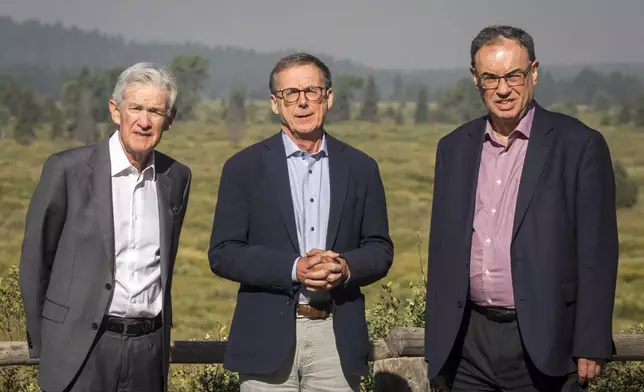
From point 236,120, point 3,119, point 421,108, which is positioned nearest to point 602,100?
point 421,108

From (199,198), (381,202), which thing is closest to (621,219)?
(199,198)

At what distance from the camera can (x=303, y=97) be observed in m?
3.04

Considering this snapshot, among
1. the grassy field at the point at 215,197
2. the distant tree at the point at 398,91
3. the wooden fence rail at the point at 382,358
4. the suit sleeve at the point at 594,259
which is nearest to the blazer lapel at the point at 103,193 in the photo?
the wooden fence rail at the point at 382,358

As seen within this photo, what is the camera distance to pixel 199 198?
1356 centimetres

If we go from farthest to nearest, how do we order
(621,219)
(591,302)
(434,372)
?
(621,219)
(434,372)
(591,302)

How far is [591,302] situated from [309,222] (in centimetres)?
92

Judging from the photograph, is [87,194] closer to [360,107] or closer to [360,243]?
[360,243]

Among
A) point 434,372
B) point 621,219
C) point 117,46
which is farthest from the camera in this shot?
point 117,46

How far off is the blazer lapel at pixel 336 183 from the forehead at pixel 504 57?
556 mm

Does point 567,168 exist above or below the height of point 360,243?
above

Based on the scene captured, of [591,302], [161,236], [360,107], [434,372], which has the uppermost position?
[360,107]

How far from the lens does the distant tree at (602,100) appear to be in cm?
1409

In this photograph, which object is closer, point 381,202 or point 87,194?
point 87,194

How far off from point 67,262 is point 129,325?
275 mm
